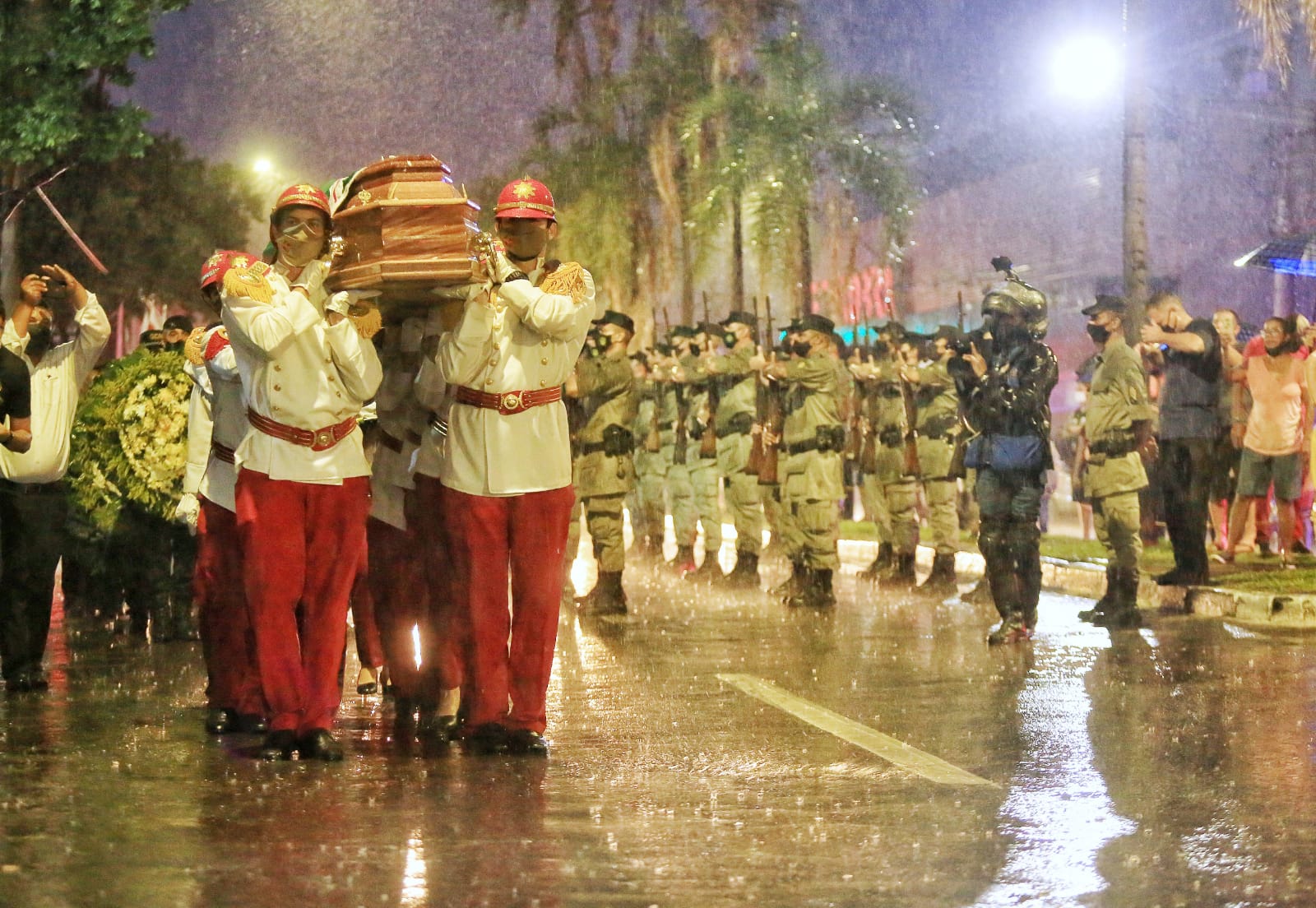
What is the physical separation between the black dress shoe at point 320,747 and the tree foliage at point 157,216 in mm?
23916

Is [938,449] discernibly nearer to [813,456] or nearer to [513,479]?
[813,456]

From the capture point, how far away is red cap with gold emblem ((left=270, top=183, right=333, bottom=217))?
711cm

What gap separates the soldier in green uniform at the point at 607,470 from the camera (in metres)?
13.2

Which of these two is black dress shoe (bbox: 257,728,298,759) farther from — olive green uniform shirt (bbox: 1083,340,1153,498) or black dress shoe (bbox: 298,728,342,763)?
olive green uniform shirt (bbox: 1083,340,1153,498)

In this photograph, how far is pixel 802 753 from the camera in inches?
287

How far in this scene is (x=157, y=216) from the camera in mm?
32469

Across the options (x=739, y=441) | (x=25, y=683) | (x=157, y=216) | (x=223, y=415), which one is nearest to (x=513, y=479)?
(x=223, y=415)

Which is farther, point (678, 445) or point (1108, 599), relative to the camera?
point (678, 445)

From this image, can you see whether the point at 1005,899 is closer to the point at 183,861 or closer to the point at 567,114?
the point at 183,861

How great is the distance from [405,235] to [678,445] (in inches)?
467

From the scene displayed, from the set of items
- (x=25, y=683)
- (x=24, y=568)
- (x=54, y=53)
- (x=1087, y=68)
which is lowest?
(x=25, y=683)

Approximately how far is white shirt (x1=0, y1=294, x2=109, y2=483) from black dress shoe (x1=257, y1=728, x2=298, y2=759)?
9.04ft

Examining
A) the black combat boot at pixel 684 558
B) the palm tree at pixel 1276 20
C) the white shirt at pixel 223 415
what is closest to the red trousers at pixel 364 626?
the white shirt at pixel 223 415

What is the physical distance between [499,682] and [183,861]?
6.99ft
